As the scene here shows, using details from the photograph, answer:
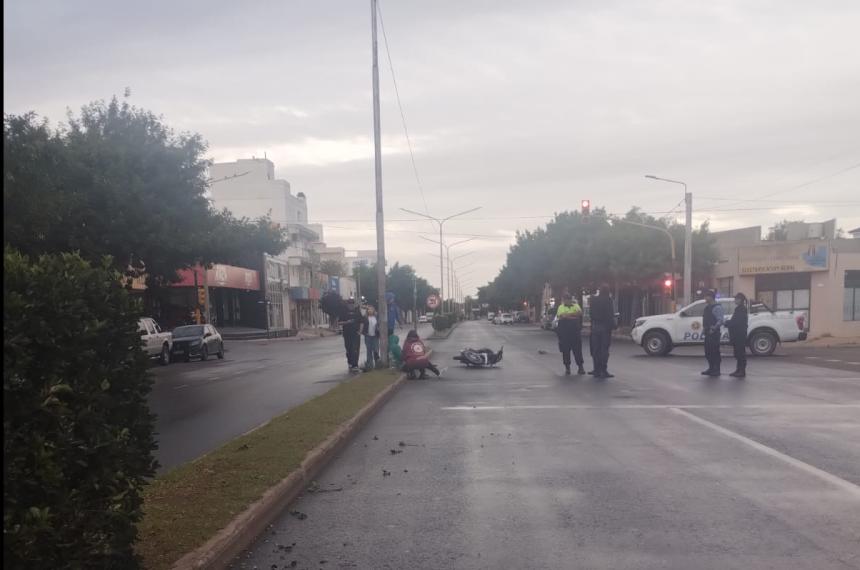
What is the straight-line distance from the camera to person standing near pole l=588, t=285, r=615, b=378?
53.6 feet

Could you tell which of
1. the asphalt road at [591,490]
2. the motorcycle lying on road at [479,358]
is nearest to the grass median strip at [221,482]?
the asphalt road at [591,490]

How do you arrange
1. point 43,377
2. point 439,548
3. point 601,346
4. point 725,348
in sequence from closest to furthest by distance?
point 43,377
point 439,548
point 601,346
point 725,348

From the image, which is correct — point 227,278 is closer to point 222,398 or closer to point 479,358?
point 479,358

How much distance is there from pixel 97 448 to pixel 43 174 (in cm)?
1819

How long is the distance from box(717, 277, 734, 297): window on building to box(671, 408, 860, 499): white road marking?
3289cm

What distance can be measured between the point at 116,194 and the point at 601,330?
15090 millimetres

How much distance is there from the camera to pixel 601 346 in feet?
53.7

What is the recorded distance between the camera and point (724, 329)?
23.8m

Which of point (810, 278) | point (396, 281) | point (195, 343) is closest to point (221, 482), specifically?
point (195, 343)

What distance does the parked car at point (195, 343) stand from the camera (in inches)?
1198

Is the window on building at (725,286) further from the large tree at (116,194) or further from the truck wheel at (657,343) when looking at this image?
the large tree at (116,194)

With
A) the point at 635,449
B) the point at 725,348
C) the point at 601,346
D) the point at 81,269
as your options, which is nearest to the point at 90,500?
the point at 81,269

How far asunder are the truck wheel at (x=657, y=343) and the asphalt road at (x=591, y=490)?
11.7m

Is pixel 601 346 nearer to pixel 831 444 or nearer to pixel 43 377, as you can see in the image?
pixel 831 444
